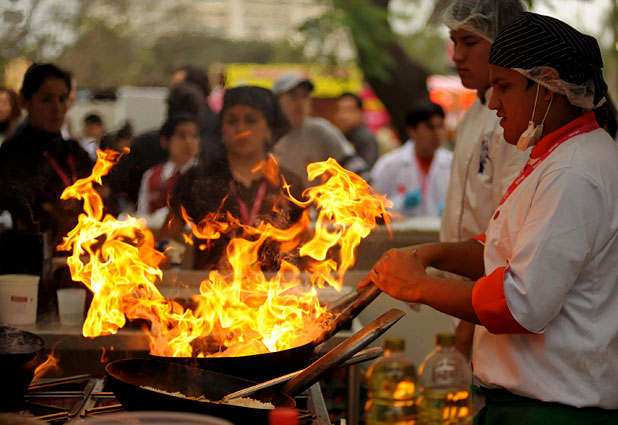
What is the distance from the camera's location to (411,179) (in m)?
6.35

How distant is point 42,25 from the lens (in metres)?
4.26

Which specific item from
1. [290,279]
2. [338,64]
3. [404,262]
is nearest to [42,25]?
[290,279]

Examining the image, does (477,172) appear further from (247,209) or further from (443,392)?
(443,392)

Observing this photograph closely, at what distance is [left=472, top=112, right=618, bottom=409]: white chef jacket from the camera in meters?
1.81

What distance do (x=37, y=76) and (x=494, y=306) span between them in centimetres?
259

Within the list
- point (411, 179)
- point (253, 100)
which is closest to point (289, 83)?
point (411, 179)

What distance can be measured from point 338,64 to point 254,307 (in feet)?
16.7

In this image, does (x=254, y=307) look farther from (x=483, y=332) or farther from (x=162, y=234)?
(x=162, y=234)

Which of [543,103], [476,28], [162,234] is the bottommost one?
[162,234]

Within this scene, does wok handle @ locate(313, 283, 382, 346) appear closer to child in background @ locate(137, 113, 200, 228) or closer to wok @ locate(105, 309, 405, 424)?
wok @ locate(105, 309, 405, 424)

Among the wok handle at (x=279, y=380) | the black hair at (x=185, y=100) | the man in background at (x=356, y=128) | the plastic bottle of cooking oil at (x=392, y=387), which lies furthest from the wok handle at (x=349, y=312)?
the man in background at (x=356, y=128)

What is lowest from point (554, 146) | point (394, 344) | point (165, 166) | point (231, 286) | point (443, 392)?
point (443, 392)

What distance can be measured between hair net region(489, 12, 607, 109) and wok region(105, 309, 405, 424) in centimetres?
76

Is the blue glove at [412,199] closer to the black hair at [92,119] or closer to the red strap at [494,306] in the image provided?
the black hair at [92,119]
